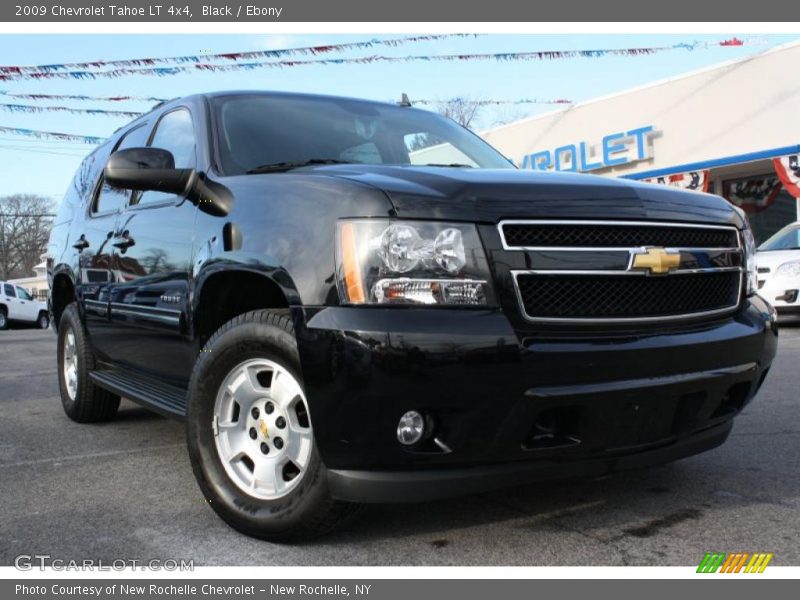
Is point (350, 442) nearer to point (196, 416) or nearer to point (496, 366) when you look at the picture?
point (496, 366)

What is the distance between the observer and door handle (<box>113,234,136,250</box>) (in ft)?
13.2

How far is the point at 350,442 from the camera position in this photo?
2424 mm

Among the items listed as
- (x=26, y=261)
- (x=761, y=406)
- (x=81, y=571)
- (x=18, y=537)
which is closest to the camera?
(x=81, y=571)

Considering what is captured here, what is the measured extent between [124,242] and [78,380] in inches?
53.2

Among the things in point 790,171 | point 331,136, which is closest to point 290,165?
point 331,136

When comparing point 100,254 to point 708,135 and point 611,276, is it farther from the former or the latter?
point 708,135

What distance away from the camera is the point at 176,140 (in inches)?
158

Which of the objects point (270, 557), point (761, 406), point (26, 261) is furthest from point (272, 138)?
point (26, 261)

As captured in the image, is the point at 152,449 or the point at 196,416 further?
the point at 152,449

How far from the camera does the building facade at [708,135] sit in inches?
642

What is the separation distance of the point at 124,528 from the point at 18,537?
0.36 m

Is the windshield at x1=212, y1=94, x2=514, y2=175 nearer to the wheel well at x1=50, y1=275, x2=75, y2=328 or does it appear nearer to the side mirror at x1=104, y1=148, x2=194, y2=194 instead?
the side mirror at x1=104, y1=148, x2=194, y2=194

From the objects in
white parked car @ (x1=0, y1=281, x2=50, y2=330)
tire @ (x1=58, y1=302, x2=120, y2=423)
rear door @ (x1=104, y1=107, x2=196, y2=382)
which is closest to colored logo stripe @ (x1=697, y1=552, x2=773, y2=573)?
rear door @ (x1=104, y1=107, x2=196, y2=382)

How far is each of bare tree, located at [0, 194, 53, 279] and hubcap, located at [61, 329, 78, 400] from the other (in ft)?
206
